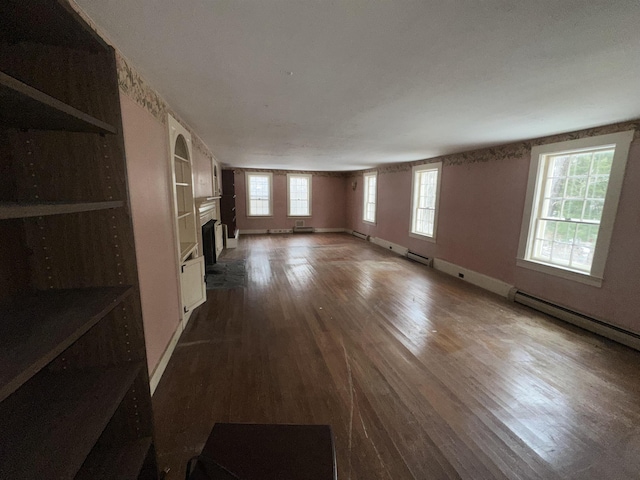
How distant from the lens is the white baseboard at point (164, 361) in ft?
6.68

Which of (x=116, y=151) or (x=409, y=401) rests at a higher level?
(x=116, y=151)

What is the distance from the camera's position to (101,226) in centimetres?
109

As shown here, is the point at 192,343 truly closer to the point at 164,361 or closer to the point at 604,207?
the point at 164,361

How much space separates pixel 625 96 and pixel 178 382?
417 cm

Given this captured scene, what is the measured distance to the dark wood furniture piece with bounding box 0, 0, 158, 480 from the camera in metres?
0.78

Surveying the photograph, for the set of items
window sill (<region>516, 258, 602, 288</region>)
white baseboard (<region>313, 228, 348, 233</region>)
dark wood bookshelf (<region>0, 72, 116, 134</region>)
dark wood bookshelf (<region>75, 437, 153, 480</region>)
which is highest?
dark wood bookshelf (<region>0, 72, 116, 134</region>)

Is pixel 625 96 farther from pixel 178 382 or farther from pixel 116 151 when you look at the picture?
pixel 178 382

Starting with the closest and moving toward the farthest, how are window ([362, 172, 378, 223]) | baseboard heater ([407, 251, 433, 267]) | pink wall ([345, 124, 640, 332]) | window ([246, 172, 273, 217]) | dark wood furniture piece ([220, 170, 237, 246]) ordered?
pink wall ([345, 124, 640, 332]) < baseboard heater ([407, 251, 433, 267]) < dark wood furniture piece ([220, 170, 237, 246]) < window ([362, 172, 378, 223]) < window ([246, 172, 273, 217])

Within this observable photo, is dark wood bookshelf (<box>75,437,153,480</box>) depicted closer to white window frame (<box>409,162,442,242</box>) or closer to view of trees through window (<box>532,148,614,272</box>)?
view of trees through window (<box>532,148,614,272</box>)

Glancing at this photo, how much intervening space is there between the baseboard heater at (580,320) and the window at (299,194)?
7.34 m

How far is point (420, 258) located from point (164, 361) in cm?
523

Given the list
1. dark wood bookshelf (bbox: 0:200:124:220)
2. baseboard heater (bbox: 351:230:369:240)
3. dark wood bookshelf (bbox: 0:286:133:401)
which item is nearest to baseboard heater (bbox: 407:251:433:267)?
baseboard heater (bbox: 351:230:369:240)

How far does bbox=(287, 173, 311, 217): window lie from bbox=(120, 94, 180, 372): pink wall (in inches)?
291

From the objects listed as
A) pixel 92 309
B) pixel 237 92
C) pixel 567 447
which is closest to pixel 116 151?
pixel 92 309
